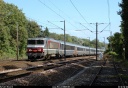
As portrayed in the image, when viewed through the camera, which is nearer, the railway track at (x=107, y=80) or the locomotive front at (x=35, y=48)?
the railway track at (x=107, y=80)

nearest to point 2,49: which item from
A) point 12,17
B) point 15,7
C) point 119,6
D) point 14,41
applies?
point 14,41

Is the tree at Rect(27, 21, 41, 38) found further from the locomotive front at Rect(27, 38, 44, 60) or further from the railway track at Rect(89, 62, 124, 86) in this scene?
the railway track at Rect(89, 62, 124, 86)

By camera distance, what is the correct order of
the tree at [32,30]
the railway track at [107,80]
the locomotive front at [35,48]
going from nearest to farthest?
the railway track at [107,80] → the locomotive front at [35,48] → the tree at [32,30]

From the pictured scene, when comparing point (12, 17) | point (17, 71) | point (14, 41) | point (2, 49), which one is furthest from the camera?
point (12, 17)

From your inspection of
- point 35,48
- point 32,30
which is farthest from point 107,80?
point 32,30

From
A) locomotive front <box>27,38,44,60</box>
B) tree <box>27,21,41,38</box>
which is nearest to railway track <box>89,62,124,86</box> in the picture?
locomotive front <box>27,38,44,60</box>

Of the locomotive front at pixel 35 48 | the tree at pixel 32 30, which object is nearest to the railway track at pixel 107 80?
the locomotive front at pixel 35 48

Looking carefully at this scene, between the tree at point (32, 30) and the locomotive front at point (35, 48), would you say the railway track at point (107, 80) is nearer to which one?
the locomotive front at point (35, 48)

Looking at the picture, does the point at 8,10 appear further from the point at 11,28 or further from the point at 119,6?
the point at 119,6

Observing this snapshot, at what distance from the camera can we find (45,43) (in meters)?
44.2

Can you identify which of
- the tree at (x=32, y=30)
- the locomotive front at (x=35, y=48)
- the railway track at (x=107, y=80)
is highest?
the tree at (x=32, y=30)

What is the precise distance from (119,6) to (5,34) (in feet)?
147

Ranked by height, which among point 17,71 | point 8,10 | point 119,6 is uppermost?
point 8,10

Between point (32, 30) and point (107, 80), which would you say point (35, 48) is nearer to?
point (107, 80)
